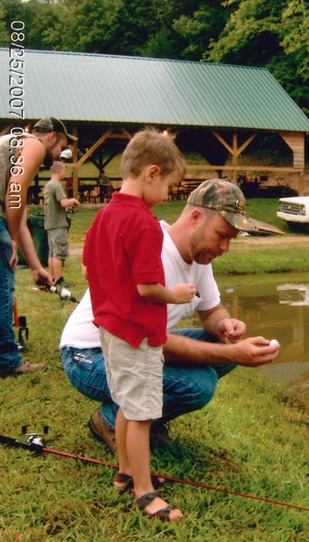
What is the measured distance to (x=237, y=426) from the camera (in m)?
4.15

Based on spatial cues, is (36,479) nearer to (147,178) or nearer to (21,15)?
(147,178)

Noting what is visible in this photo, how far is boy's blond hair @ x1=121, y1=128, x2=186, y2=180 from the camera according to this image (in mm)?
2766

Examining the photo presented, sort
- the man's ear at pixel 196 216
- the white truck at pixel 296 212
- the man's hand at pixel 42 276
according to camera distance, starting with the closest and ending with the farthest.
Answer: the man's ear at pixel 196 216, the man's hand at pixel 42 276, the white truck at pixel 296 212

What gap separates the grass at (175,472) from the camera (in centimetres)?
274

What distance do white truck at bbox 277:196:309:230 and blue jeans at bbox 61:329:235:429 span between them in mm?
15168

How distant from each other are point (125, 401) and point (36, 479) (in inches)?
27.5

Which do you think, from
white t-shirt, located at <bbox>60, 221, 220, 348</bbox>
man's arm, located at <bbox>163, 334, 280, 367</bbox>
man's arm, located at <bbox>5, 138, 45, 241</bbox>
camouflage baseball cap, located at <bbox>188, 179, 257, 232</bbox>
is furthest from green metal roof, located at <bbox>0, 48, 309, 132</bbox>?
man's arm, located at <bbox>163, 334, 280, 367</bbox>

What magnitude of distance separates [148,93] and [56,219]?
1381 centimetres

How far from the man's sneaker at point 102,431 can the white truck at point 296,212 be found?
15.2m

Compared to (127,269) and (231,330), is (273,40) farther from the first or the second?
(127,269)

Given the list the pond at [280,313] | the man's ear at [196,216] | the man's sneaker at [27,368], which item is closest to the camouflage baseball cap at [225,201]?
the man's ear at [196,216]

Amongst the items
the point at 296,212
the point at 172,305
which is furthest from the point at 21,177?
the point at 296,212

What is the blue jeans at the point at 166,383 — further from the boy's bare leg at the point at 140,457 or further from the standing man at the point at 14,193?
the standing man at the point at 14,193

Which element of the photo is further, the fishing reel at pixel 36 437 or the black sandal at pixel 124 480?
the fishing reel at pixel 36 437
